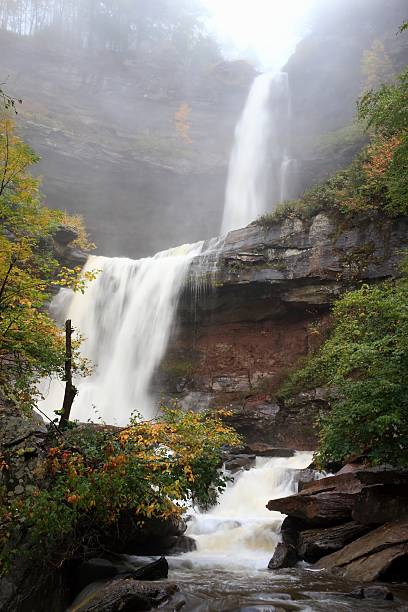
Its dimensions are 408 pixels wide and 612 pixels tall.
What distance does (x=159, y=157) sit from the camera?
36500 mm

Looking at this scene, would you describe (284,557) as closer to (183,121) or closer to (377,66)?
(377,66)

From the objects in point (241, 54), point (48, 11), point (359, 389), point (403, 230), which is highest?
point (241, 54)

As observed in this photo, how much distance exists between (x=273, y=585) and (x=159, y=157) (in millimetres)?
33585

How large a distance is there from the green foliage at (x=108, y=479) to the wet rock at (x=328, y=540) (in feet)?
11.1

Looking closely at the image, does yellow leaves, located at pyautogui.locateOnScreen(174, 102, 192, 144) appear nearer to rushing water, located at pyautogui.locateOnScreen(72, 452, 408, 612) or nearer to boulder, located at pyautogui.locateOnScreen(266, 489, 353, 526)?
rushing water, located at pyautogui.locateOnScreen(72, 452, 408, 612)

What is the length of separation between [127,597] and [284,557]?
359 cm

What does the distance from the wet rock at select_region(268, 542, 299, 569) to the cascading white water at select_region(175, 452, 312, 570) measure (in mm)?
275

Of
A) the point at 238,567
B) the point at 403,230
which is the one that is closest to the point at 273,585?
the point at 238,567

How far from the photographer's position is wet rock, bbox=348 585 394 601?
20.0 feet

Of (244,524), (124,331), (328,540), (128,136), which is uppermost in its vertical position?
(128,136)

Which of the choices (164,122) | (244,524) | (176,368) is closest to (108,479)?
(244,524)

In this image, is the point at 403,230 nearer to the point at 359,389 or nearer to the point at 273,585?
the point at 359,389

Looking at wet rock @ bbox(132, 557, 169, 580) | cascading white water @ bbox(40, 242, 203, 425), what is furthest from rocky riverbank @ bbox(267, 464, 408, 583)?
cascading white water @ bbox(40, 242, 203, 425)

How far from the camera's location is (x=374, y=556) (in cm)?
720
